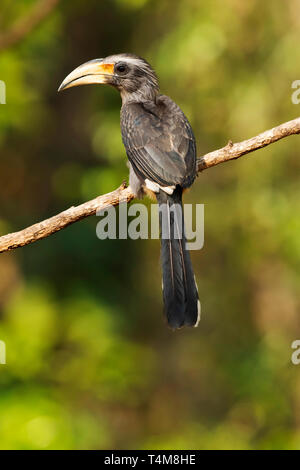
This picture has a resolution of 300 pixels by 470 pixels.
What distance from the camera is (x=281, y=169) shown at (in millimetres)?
7457

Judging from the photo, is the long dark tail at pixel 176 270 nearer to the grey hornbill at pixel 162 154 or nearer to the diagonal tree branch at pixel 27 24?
the grey hornbill at pixel 162 154

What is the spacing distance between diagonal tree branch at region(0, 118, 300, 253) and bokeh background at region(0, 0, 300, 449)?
2.82 metres

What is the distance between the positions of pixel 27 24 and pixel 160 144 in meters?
3.02

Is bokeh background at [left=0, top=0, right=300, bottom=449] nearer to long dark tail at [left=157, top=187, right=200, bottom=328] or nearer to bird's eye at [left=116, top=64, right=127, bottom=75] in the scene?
bird's eye at [left=116, top=64, right=127, bottom=75]

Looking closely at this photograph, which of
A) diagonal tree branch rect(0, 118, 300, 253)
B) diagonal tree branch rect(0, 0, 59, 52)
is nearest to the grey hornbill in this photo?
diagonal tree branch rect(0, 118, 300, 253)

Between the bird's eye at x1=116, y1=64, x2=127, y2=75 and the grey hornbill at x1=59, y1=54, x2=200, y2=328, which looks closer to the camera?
the grey hornbill at x1=59, y1=54, x2=200, y2=328

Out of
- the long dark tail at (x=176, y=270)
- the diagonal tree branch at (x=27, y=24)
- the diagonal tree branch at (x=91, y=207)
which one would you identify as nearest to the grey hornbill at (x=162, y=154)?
the long dark tail at (x=176, y=270)

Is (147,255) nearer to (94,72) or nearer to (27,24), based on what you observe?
(27,24)

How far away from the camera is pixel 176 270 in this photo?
13.3 ft

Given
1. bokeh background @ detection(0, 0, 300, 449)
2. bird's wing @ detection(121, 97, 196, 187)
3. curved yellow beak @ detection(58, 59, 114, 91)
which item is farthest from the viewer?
bokeh background @ detection(0, 0, 300, 449)

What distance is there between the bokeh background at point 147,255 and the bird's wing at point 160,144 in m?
2.63

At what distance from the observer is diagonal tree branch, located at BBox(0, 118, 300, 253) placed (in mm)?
4035

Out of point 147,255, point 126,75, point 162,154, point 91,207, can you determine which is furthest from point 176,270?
point 147,255

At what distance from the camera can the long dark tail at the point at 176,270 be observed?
3.93 metres
